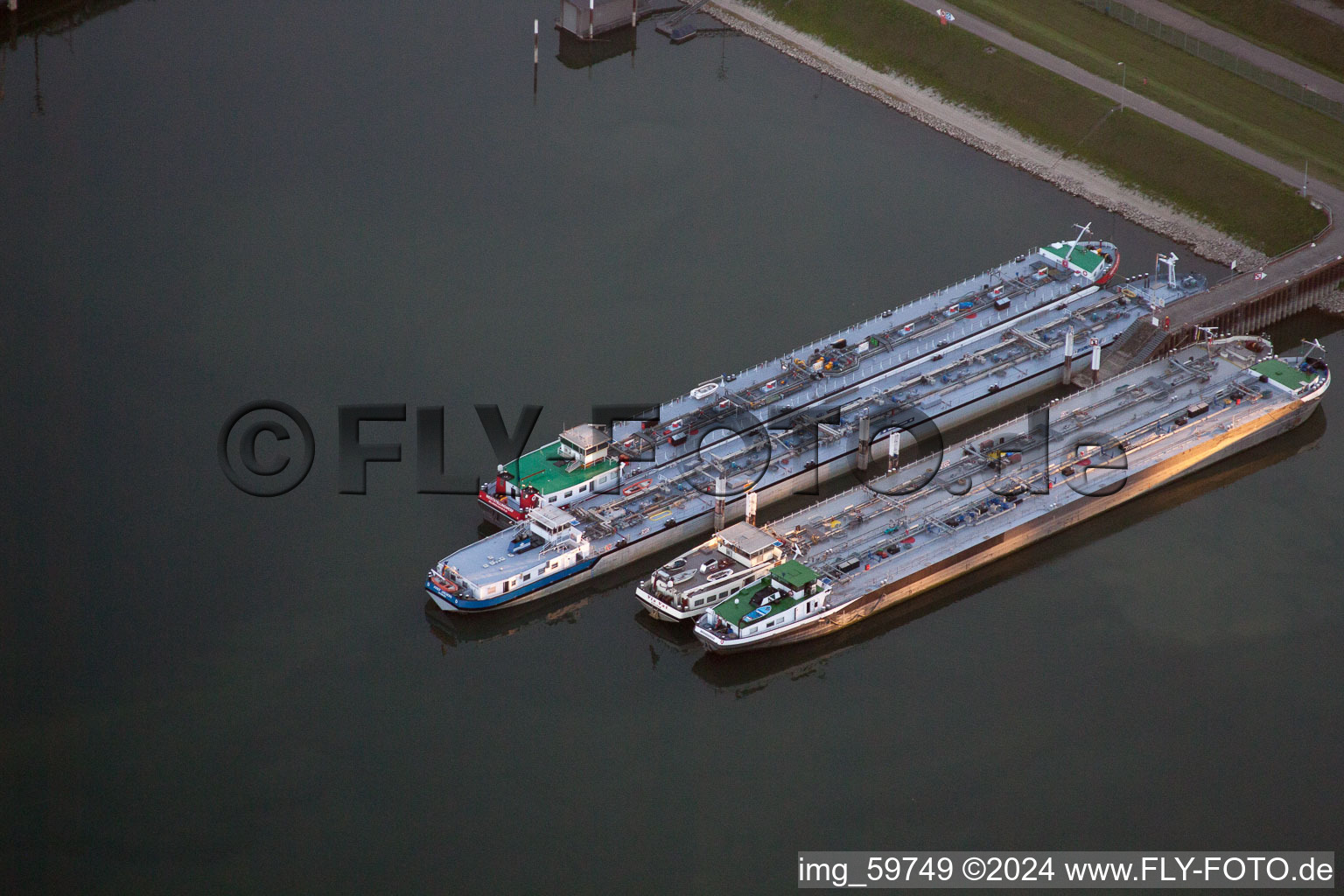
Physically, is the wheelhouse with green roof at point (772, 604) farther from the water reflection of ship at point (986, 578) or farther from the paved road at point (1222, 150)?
the paved road at point (1222, 150)

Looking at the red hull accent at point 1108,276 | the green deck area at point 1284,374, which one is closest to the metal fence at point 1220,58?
the red hull accent at point 1108,276

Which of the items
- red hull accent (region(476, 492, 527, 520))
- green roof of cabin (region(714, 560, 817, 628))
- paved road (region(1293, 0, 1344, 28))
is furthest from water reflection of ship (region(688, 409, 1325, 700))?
paved road (region(1293, 0, 1344, 28))

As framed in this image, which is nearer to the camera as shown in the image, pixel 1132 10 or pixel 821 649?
pixel 821 649

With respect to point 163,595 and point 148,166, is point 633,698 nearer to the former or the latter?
point 163,595

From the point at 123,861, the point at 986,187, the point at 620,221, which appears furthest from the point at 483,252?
the point at 123,861

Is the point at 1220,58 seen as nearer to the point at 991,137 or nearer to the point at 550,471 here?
the point at 991,137

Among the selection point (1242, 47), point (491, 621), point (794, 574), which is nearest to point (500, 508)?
point (491, 621)

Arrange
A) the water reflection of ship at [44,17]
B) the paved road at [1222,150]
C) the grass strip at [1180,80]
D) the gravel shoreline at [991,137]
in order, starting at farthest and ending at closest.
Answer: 1. the water reflection of ship at [44,17]
2. the grass strip at [1180,80]
3. the gravel shoreline at [991,137]
4. the paved road at [1222,150]
